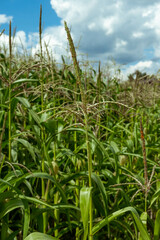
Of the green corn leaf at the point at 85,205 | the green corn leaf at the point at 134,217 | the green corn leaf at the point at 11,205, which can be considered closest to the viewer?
the green corn leaf at the point at 85,205

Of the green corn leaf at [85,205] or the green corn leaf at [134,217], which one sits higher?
the green corn leaf at [85,205]

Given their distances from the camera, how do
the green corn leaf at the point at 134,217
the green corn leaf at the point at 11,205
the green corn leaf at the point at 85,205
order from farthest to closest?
Answer: the green corn leaf at the point at 11,205 → the green corn leaf at the point at 134,217 → the green corn leaf at the point at 85,205

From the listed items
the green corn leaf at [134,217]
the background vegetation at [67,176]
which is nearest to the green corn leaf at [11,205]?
the background vegetation at [67,176]

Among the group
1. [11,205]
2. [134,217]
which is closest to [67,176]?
[11,205]

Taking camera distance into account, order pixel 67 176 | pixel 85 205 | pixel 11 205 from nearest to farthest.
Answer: pixel 85 205 → pixel 11 205 → pixel 67 176

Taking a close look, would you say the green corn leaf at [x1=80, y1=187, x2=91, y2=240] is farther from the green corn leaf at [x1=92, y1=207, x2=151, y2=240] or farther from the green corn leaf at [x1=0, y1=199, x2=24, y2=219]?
the green corn leaf at [x1=0, y1=199, x2=24, y2=219]

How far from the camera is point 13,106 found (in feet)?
4.57

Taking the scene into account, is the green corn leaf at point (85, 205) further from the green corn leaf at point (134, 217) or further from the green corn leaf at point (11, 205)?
the green corn leaf at point (11, 205)

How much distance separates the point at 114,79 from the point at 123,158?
2.72 m

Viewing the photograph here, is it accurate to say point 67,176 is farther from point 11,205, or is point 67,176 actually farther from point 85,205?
point 85,205

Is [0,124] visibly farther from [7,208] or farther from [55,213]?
[7,208]

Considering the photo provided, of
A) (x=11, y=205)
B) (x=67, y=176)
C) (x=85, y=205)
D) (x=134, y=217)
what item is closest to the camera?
(x=85, y=205)

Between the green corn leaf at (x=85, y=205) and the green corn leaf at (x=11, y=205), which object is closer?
the green corn leaf at (x=85, y=205)

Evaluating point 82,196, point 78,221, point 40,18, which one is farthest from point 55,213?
point 40,18
